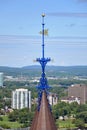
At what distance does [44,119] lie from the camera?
310cm

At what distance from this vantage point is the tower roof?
3.08 m

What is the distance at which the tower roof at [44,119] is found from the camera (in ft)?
10.1

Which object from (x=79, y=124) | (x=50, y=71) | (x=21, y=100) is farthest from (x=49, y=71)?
(x=79, y=124)

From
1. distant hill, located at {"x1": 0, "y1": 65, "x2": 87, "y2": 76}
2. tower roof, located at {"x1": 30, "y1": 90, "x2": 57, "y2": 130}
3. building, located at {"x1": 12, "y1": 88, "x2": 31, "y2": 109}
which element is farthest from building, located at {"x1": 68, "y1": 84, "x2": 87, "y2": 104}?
distant hill, located at {"x1": 0, "y1": 65, "x2": 87, "y2": 76}

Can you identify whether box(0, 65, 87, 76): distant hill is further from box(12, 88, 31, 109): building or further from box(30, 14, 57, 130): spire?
box(30, 14, 57, 130): spire

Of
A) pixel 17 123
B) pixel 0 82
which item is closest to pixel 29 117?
pixel 17 123

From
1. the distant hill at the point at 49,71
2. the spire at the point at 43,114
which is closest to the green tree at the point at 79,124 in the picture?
the spire at the point at 43,114

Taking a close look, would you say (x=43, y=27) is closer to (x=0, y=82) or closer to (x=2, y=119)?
(x=2, y=119)

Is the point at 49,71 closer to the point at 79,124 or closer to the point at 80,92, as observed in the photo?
the point at 80,92

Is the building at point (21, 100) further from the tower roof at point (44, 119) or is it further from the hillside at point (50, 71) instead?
the hillside at point (50, 71)

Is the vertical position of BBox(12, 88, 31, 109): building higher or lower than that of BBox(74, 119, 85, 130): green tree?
higher

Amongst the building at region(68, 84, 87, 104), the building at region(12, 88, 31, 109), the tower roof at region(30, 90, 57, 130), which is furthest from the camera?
the building at region(68, 84, 87, 104)

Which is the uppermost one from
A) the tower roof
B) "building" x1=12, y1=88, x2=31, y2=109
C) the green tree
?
"building" x1=12, y1=88, x2=31, y2=109

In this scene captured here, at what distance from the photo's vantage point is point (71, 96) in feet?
172
